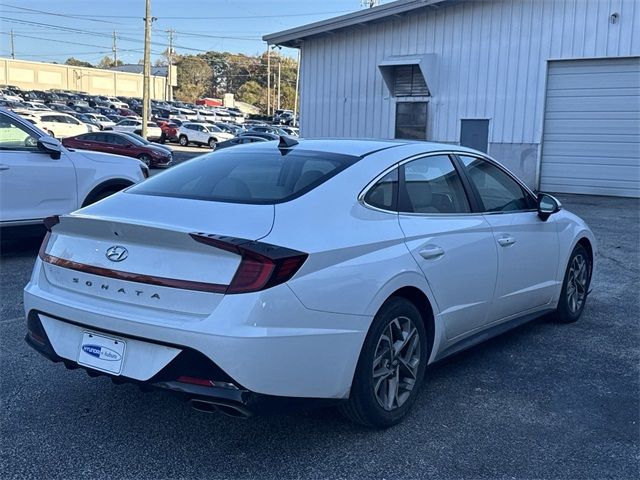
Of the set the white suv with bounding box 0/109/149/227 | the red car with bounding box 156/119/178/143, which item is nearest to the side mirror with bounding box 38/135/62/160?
the white suv with bounding box 0/109/149/227

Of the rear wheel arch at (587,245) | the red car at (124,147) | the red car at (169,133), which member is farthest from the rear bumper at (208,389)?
the red car at (169,133)

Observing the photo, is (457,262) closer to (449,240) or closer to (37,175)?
(449,240)

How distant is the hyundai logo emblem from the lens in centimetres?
318

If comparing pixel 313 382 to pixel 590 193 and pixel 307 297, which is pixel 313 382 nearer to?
pixel 307 297

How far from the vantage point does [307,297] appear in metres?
3.03

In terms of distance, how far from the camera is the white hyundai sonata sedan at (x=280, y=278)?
116 inches

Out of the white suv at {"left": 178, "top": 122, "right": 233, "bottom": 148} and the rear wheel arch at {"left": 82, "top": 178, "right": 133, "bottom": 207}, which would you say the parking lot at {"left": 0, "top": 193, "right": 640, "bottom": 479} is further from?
the white suv at {"left": 178, "top": 122, "right": 233, "bottom": 148}

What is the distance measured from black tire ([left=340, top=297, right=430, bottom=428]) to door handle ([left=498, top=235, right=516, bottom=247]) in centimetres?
107

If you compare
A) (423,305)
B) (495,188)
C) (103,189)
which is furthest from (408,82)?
(423,305)

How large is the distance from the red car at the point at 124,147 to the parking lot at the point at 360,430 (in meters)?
20.8

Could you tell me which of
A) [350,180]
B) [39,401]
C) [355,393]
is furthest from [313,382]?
[39,401]

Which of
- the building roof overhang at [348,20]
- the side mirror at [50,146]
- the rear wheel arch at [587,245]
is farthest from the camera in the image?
the building roof overhang at [348,20]

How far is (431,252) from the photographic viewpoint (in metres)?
3.81

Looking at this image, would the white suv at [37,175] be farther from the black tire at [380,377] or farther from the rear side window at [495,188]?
the black tire at [380,377]
